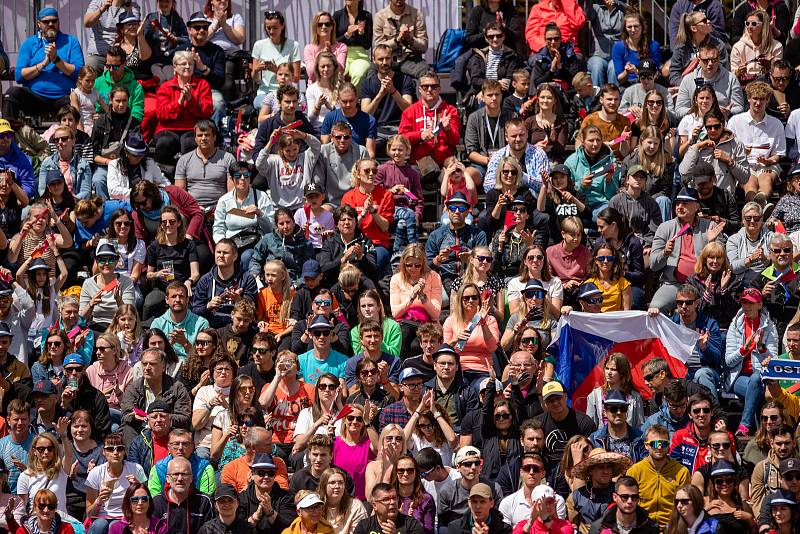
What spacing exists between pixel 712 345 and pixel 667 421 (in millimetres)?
1572

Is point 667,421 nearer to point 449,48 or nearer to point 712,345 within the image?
point 712,345

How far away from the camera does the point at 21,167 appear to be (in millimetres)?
22547

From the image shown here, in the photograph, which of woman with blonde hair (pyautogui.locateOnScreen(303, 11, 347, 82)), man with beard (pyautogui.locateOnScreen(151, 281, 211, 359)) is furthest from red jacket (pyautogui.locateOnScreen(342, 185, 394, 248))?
woman with blonde hair (pyautogui.locateOnScreen(303, 11, 347, 82))

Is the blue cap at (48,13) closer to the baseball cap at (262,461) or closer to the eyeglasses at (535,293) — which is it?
the eyeglasses at (535,293)

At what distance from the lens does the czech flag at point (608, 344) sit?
766 inches

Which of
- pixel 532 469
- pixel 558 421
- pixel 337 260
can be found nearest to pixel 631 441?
pixel 558 421

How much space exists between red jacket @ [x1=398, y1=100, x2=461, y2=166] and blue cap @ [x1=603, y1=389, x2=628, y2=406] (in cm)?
529

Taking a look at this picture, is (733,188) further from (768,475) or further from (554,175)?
(768,475)

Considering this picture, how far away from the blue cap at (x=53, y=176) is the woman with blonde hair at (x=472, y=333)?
5192mm

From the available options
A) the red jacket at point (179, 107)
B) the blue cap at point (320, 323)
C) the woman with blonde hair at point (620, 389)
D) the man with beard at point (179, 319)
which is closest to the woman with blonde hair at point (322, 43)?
the red jacket at point (179, 107)

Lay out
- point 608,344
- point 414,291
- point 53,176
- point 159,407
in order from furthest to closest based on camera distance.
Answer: point 53,176
point 414,291
point 608,344
point 159,407

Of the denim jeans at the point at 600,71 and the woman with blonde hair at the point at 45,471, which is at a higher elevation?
the denim jeans at the point at 600,71

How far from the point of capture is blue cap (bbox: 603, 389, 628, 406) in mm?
17938

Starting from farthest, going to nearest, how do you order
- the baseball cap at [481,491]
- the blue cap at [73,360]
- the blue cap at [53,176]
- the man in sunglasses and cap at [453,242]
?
the blue cap at [53,176] → the man in sunglasses and cap at [453,242] → the blue cap at [73,360] → the baseball cap at [481,491]
